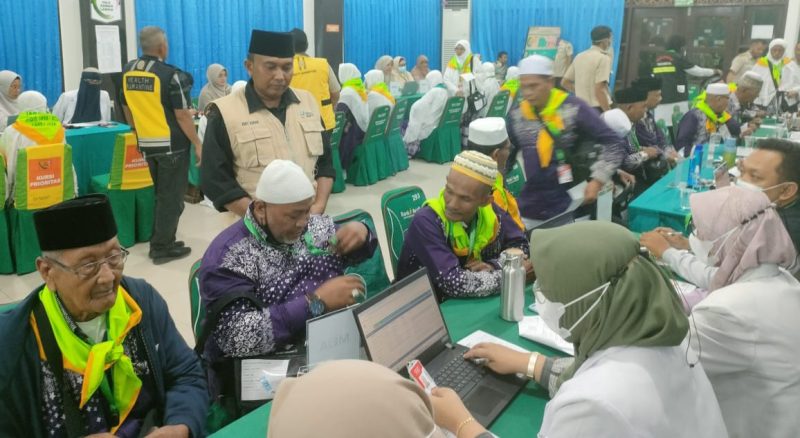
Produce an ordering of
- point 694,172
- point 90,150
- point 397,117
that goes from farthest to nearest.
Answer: point 397,117 < point 90,150 < point 694,172

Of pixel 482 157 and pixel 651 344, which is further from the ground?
pixel 482 157

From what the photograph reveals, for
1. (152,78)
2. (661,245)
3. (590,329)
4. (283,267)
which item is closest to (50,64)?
(152,78)

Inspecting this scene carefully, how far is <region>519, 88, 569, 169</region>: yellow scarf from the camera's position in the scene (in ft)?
11.2

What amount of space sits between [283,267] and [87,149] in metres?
4.09

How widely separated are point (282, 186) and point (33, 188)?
3.02m

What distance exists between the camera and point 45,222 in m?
1.48

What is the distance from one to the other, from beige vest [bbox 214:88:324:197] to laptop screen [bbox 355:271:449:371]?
1.25 m

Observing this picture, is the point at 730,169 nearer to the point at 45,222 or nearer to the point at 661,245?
the point at 661,245

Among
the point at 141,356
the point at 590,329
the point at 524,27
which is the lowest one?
the point at 141,356

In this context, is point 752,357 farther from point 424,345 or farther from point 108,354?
point 108,354

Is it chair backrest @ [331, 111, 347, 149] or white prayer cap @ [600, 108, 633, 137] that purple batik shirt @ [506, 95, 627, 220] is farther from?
chair backrest @ [331, 111, 347, 149]

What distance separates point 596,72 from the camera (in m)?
7.34

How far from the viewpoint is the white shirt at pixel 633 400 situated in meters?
1.23

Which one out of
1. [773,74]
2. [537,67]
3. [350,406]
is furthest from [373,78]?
[350,406]
